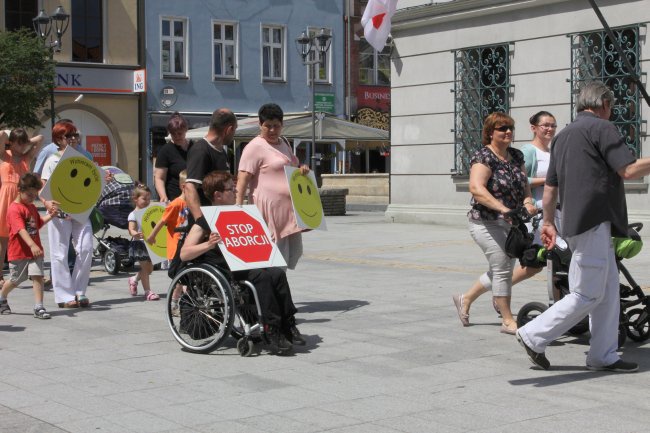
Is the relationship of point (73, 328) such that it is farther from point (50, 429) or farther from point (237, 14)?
point (237, 14)

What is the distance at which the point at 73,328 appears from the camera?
924cm

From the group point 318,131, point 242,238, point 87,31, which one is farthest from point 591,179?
point 87,31

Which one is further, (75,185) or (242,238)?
(75,185)

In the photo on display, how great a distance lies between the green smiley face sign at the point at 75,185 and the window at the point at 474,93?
11.3m

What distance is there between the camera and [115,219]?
14922 millimetres

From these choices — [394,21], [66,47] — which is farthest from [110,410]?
[66,47]

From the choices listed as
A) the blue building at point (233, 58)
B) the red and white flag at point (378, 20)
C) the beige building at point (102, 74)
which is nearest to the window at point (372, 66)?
the blue building at point (233, 58)

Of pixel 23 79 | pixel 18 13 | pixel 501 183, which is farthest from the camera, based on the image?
pixel 18 13

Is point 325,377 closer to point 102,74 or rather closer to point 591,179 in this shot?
point 591,179

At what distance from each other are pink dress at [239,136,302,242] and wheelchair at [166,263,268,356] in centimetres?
138

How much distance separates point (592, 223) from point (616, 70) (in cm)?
1252

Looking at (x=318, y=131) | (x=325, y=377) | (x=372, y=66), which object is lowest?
(x=325, y=377)

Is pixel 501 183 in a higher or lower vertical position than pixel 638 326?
higher

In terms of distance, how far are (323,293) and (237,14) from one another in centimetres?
3274
